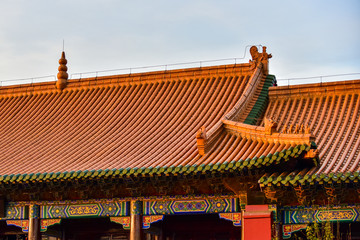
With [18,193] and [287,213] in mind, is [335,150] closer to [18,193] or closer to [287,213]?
[287,213]

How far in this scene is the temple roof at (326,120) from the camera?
16.0m

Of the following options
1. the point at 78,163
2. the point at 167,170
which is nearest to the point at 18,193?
the point at 78,163

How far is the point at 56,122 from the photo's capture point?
72.7 ft

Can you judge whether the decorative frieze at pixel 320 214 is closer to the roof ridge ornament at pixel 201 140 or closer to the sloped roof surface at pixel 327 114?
the sloped roof surface at pixel 327 114

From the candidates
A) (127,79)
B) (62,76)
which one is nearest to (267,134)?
(127,79)

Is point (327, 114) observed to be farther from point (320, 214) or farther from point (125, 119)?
point (125, 119)

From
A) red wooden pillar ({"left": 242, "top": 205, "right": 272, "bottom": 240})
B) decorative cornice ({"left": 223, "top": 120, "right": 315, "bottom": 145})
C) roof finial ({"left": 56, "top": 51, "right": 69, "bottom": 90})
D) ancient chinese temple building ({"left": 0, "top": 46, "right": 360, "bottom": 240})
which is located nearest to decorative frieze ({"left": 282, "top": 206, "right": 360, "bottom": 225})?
ancient chinese temple building ({"left": 0, "top": 46, "right": 360, "bottom": 240})

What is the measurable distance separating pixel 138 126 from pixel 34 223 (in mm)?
3697

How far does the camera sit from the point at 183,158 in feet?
58.5

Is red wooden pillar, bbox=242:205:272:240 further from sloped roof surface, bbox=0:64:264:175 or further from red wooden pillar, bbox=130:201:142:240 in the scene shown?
red wooden pillar, bbox=130:201:142:240

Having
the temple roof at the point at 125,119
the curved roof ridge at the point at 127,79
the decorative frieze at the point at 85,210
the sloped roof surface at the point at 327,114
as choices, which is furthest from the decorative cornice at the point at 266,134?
the curved roof ridge at the point at 127,79

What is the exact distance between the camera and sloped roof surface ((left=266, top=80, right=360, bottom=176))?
683 inches

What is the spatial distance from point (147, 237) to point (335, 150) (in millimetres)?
5010

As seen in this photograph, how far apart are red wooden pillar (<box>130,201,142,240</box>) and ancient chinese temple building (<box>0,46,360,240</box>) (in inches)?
1.2
